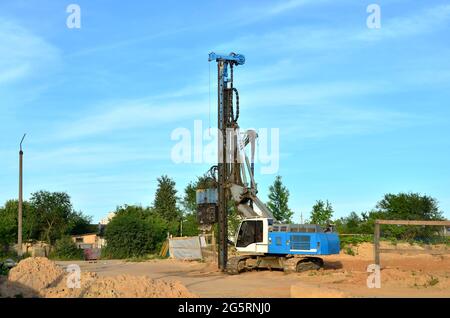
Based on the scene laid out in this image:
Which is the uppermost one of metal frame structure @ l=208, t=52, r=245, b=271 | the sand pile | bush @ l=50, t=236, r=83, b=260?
metal frame structure @ l=208, t=52, r=245, b=271

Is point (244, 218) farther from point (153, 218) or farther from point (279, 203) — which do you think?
point (153, 218)

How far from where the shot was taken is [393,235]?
6138 centimetres

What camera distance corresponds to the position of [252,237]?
29.7 m

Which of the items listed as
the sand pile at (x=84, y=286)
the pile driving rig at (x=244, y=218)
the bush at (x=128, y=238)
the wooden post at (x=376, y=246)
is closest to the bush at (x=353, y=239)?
the bush at (x=128, y=238)

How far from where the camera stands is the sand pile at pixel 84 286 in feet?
54.8

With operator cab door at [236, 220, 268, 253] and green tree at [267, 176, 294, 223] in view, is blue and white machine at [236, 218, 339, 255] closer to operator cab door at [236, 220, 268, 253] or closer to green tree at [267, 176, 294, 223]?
operator cab door at [236, 220, 268, 253]

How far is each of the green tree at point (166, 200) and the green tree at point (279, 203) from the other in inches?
2009

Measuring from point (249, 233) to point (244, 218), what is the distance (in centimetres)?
181

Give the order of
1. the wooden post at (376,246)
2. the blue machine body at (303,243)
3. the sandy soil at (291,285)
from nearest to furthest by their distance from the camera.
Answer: the sandy soil at (291,285) < the wooden post at (376,246) < the blue machine body at (303,243)

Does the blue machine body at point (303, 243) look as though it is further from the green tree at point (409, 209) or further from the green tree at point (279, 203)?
the green tree at point (409, 209)

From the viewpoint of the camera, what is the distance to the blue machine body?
1092 inches

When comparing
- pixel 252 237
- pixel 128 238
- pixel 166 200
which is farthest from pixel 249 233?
pixel 166 200

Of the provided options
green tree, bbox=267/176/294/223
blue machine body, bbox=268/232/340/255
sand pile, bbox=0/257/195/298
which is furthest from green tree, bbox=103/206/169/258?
sand pile, bbox=0/257/195/298
